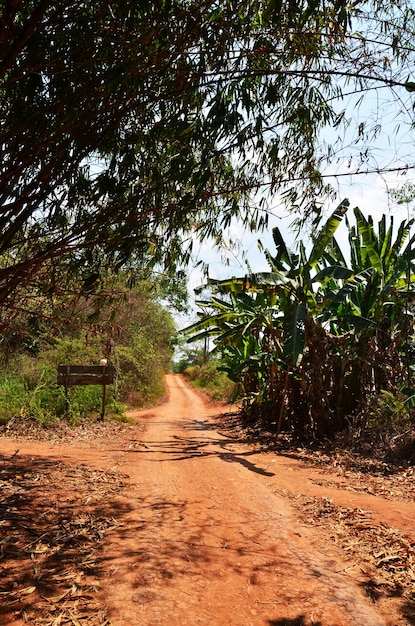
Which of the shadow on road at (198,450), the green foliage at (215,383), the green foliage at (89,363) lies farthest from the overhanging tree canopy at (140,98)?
the green foliage at (215,383)

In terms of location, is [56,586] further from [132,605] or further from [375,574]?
[375,574]

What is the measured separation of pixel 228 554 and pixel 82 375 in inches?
398

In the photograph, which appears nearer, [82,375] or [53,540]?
[53,540]

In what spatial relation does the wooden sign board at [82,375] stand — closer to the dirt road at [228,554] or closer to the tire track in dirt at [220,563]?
the dirt road at [228,554]

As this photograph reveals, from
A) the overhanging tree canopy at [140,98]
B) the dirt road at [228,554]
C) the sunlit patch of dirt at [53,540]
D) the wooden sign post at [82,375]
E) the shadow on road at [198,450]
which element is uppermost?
the overhanging tree canopy at [140,98]

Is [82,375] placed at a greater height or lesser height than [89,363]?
lesser

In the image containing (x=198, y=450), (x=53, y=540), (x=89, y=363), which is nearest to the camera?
(x=53, y=540)

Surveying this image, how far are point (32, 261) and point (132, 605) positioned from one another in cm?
307

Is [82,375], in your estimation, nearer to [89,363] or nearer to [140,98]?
[89,363]

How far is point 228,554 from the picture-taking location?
4.31 meters

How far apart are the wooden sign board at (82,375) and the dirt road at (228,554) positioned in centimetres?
562

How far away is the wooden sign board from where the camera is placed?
1348 centimetres

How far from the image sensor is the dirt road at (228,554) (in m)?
3.28

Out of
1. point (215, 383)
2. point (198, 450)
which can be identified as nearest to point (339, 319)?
point (198, 450)
